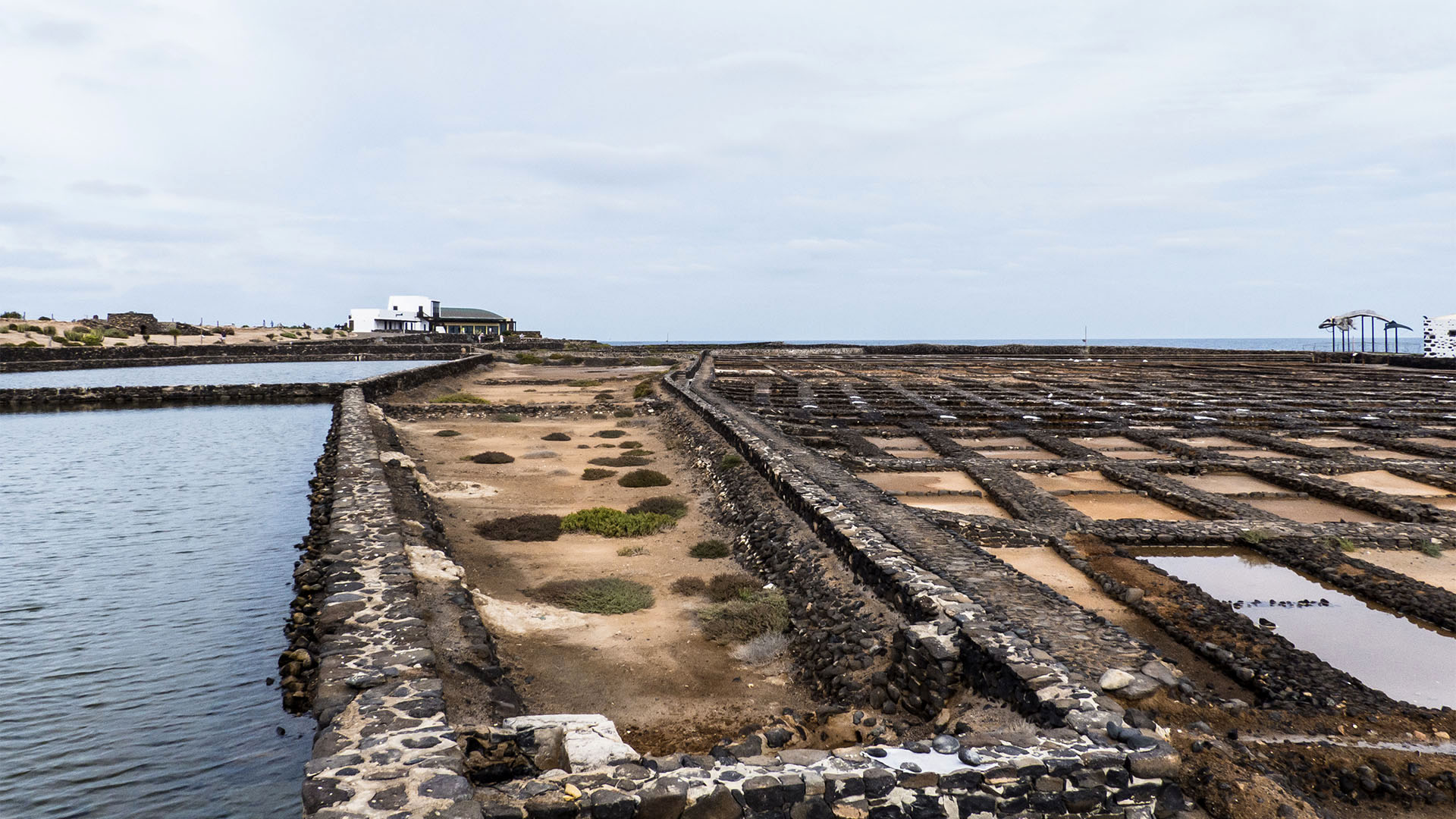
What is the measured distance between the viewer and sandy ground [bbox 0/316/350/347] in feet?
173

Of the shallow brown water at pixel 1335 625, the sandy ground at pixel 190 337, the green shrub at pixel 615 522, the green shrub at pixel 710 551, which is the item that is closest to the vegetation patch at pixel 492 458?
the green shrub at pixel 615 522

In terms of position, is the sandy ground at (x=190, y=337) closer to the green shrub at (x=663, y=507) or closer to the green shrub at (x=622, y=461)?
the green shrub at (x=622, y=461)

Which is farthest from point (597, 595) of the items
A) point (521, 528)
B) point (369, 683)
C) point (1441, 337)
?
point (1441, 337)

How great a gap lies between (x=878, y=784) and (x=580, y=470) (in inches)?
505

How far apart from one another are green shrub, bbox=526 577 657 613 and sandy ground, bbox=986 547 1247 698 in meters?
4.18

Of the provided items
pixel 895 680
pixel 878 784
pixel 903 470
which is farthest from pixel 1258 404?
pixel 878 784

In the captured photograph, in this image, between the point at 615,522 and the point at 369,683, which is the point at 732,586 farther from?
the point at 369,683

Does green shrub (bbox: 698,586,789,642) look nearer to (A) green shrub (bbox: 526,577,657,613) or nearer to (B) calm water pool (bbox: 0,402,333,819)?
(A) green shrub (bbox: 526,577,657,613)

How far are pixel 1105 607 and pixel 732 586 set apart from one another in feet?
12.9

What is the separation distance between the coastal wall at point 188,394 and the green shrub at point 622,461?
42.8ft

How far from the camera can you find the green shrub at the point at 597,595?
28.1ft

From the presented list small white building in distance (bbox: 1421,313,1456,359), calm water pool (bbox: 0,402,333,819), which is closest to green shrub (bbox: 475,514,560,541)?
calm water pool (bbox: 0,402,333,819)

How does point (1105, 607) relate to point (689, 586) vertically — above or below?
above

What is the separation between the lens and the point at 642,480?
1503 centimetres
